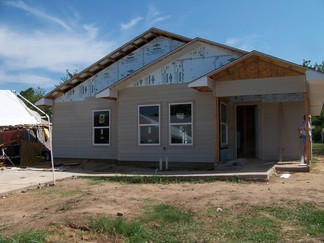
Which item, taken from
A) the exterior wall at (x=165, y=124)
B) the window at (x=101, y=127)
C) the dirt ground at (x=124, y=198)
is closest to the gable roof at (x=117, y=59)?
the exterior wall at (x=165, y=124)

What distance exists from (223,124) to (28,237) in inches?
448

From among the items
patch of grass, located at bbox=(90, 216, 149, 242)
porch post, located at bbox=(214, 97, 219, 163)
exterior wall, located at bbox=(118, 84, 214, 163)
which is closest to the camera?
patch of grass, located at bbox=(90, 216, 149, 242)

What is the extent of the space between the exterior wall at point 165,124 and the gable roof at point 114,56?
99.8 inches

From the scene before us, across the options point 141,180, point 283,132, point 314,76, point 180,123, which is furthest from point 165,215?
point 283,132

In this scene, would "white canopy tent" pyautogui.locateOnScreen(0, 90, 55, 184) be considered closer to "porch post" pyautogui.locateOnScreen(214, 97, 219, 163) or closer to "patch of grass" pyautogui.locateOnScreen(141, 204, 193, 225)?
"patch of grass" pyautogui.locateOnScreen(141, 204, 193, 225)

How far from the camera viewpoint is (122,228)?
Result: 6156 millimetres

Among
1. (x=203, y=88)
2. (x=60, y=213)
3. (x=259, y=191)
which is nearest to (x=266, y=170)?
(x=259, y=191)

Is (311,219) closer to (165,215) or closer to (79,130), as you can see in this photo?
(165,215)

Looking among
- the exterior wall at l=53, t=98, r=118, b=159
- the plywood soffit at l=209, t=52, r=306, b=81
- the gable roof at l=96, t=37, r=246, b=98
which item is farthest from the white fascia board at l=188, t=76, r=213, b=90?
the exterior wall at l=53, t=98, r=118, b=159

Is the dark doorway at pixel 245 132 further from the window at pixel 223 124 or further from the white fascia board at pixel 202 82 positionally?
the white fascia board at pixel 202 82

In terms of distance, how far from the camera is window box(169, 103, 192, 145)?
15.2m

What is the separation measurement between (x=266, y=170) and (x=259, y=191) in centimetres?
295

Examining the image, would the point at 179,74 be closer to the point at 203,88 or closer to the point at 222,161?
the point at 203,88

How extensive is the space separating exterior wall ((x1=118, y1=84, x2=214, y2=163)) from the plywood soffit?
1215mm
